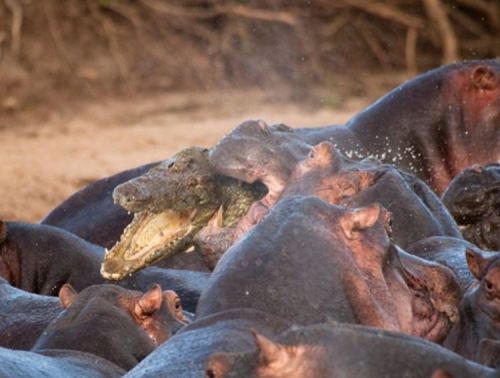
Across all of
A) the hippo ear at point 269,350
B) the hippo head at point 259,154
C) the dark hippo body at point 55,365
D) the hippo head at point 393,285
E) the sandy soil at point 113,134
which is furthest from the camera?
the sandy soil at point 113,134

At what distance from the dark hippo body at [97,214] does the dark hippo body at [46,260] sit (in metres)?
0.61

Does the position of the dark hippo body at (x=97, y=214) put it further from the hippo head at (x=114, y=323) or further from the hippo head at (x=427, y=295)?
the hippo head at (x=427, y=295)

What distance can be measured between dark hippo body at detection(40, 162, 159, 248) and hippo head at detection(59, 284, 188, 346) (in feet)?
7.11

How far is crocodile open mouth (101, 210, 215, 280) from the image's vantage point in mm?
5348

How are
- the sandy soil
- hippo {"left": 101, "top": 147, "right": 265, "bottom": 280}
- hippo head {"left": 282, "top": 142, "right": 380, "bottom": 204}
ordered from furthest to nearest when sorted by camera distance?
the sandy soil, hippo {"left": 101, "top": 147, "right": 265, "bottom": 280}, hippo head {"left": 282, "top": 142, "right": 380, "bottom": 204}

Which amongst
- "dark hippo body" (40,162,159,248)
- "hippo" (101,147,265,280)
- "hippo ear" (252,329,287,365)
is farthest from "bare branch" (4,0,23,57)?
"hippo ear" (252,329,287,365)

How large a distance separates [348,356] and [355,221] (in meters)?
0.99

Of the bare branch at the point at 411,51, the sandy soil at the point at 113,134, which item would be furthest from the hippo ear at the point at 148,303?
the bare branch at the point at 411,51

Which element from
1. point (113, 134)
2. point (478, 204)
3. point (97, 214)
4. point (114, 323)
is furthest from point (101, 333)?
point (113, 134)

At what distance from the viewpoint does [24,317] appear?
15.4 feet

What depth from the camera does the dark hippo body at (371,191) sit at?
4668mm

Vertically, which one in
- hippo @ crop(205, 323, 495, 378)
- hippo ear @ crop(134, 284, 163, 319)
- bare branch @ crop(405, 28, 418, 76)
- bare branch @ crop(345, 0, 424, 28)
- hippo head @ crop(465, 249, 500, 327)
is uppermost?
hippo @ crop(205, 323, 495, 378)

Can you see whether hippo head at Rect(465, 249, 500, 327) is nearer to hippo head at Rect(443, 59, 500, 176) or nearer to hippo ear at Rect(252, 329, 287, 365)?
hippo ear at Rect(252, 329, 287, 365)

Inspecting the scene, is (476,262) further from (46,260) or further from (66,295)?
(46,260)
